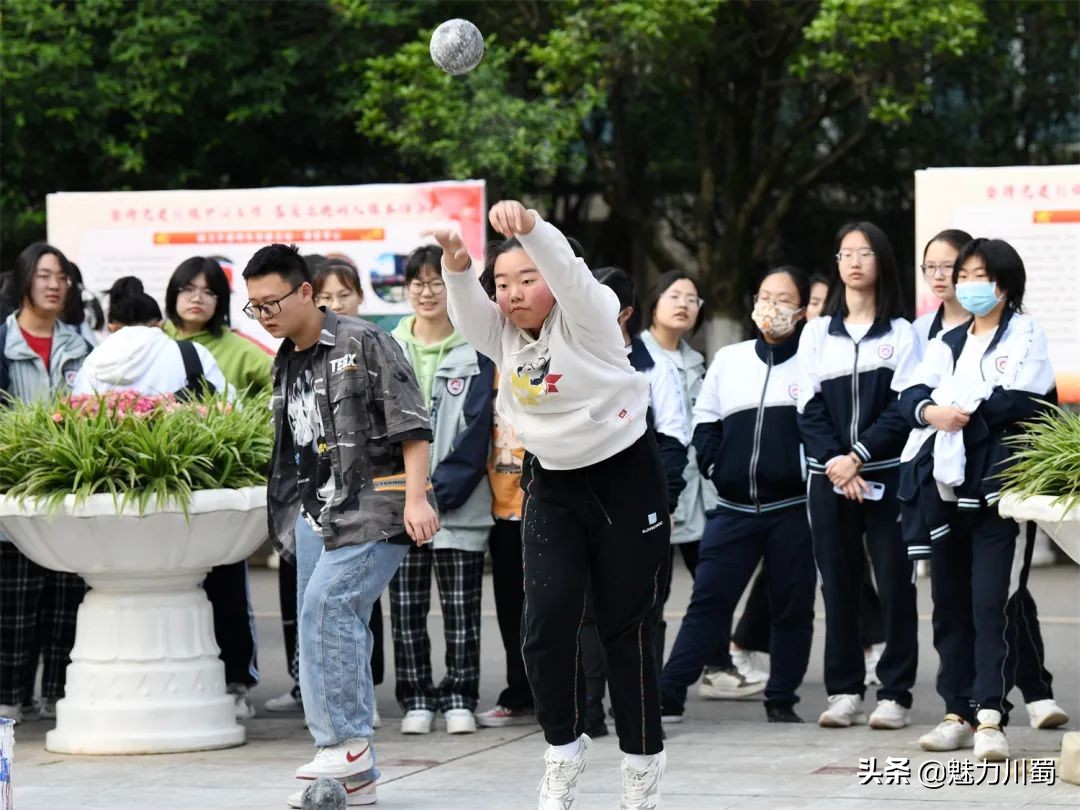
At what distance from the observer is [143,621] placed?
6.82m

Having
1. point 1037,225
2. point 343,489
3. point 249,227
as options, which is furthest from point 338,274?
point 1037,225

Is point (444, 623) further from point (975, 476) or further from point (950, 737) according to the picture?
point (975, 476)

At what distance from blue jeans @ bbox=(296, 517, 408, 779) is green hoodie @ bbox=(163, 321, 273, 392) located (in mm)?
2303

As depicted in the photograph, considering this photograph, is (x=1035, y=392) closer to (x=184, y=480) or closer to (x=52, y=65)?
(x=184, y=480)

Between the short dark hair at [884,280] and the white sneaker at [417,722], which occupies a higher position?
the short dark hair at [884,280]

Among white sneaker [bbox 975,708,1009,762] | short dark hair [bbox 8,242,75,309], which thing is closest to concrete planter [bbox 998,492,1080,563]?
white sneaker [bbox 975,708,1009,762]

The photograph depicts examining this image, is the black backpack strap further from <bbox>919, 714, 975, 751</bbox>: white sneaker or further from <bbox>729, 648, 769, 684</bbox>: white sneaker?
<bbox>919, 714, 975, 751</bbox>: white sneaker

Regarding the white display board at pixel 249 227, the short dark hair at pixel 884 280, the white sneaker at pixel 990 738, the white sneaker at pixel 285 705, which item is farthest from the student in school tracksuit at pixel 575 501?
the white display board at pixel 249 227

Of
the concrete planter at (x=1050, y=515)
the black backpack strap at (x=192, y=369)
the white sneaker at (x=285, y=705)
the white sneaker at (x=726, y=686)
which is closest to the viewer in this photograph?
the concrete planter at (x=1050, y=515)

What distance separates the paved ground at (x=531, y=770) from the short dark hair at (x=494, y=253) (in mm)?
1634

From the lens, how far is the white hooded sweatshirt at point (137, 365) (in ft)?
24.1

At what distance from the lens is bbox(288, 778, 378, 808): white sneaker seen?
5672 mm

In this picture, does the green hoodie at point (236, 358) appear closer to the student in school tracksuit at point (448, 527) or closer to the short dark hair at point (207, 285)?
the short dark hair at point (207, 285)

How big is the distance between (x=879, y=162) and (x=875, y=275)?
11.8 m
